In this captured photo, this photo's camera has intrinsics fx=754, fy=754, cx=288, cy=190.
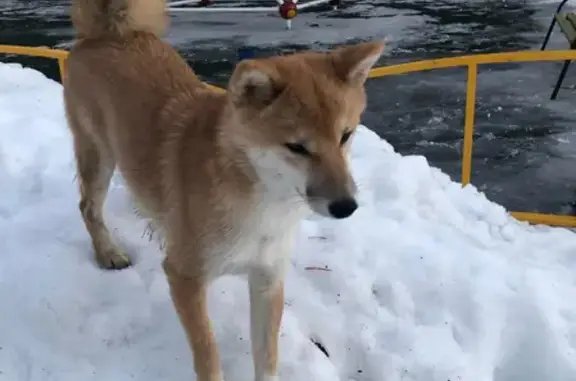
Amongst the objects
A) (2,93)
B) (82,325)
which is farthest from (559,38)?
(82,325)

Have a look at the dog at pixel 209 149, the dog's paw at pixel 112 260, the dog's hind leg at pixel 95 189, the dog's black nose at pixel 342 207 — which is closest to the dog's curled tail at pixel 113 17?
the dog at pixel 209 149

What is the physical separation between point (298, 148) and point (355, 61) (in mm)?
501

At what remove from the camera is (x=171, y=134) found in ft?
11.7

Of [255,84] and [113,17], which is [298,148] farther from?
[113,17]

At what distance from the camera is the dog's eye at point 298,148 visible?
114 inches

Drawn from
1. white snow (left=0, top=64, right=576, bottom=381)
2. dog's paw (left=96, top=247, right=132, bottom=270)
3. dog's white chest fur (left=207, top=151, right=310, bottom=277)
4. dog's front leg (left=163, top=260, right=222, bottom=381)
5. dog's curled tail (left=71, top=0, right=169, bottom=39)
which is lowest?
white snow (left=0, top=64, right=576, bottom=381)

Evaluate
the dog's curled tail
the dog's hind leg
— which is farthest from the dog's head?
the dog's hind leg

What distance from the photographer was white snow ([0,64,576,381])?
3785mm

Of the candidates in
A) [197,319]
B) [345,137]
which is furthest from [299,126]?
[197,319]

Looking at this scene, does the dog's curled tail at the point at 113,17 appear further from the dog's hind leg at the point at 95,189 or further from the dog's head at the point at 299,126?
the dog's head at the point at 299,126

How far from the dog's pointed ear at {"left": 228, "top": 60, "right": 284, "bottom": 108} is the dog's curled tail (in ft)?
4.85

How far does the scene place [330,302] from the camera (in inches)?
167

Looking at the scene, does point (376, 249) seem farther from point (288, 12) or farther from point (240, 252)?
point (288, 12)

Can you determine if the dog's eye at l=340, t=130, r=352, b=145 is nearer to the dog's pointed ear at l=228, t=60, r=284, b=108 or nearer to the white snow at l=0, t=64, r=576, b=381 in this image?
the dog's pointed ear at l=228, t=60, r=284, b=108
